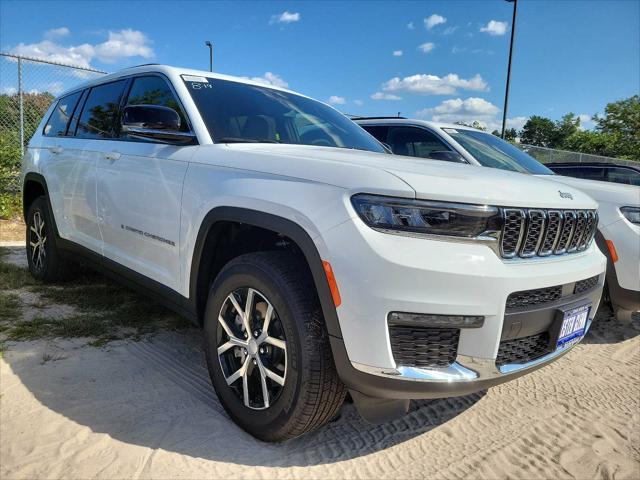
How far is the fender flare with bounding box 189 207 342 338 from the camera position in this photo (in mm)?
1883

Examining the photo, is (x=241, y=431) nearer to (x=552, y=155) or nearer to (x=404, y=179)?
(x=404, y=179)

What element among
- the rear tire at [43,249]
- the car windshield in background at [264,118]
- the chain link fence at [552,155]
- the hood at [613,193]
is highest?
the chain link fence at [552,155]

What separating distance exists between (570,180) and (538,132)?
7786 cm

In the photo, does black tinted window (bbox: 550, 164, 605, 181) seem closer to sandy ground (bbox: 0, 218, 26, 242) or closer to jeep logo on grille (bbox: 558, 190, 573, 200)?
jeep logo on grille (bbox: 558, 190, 573, 200)

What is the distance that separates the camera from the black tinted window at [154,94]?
2924 mm

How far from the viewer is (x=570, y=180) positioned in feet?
15.3

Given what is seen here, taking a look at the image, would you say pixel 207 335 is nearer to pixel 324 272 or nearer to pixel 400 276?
pixel 324 272

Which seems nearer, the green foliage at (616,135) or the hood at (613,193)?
the hood at (613,193)

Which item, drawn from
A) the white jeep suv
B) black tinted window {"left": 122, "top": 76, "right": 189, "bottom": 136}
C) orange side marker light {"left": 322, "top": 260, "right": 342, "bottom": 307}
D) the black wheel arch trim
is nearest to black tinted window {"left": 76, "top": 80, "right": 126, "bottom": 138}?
black tinted window {"left": 122, "top": 76, "right": 189, "bottom": 136}

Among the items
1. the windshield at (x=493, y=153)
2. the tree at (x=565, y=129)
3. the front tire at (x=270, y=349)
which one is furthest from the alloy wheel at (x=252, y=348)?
the tree at (x=565, y=129)

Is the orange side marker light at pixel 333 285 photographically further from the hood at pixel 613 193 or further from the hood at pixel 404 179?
the hood at pixel 613 193

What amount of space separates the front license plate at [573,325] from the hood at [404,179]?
1.63 feet

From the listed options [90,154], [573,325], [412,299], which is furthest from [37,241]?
[573,325]

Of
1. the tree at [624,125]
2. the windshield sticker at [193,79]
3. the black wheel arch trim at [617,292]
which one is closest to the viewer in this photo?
the windshield sticker at [193,79]
